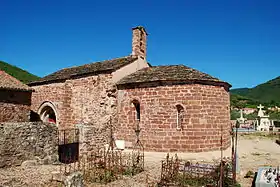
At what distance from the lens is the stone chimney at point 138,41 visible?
62.4 feet

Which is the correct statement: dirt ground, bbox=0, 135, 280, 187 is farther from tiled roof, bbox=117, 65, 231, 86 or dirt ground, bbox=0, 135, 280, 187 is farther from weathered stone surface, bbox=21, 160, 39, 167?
tiled roof, bbox=117, 65, 231, 86

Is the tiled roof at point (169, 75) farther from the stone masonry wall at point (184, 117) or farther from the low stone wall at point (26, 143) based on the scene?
the low stone wall at point (26, 143)

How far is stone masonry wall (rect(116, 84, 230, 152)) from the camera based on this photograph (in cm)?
1433

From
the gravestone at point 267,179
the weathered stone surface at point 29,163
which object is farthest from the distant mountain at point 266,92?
the weathered stone surface at point 29,163

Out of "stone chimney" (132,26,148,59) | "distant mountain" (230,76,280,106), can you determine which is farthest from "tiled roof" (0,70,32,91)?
"distant mountain" (230,76,280,106)

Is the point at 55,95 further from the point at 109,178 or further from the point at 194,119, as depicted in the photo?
the point at 109,178

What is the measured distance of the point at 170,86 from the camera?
1480 centimetres

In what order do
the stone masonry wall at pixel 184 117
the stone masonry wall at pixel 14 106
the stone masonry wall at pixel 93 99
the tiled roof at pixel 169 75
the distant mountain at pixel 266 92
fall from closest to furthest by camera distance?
1. the stone masonry wall at pixel 184 117
2. the tiled roof at pixel 169 75
3. the stone masonry wall at pixel 14 106
4. the stone masonry wall at pixel 93 99
5. the distant mountain at pixel 266 92

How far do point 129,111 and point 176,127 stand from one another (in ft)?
10.7

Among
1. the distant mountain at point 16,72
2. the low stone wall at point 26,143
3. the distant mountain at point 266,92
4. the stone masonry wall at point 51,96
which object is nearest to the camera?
the low stone wall at point 26,143

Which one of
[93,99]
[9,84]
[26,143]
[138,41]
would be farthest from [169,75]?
[9,84]

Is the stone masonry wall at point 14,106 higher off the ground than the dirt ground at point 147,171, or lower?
higher

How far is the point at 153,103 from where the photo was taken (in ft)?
49.7

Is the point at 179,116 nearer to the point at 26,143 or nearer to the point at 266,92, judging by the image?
the point at 26,143
